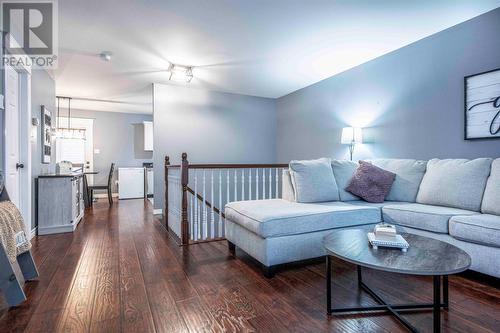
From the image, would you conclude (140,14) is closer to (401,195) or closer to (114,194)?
(401,195)

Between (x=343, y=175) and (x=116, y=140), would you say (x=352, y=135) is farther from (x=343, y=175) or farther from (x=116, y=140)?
(x=116, y=140)

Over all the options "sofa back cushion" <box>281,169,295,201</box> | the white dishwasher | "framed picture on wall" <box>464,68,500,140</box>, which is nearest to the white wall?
"sofa back cushion" <box>281,169,295,201</box>

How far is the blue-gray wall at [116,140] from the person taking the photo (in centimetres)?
712

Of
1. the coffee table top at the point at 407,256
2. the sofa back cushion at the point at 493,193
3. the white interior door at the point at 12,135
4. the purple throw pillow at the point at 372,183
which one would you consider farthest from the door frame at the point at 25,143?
the sofa back cushion at the point at 493,193

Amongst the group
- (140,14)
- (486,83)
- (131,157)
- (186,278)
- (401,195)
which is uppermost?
(140,14)

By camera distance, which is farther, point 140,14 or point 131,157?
point 131,157

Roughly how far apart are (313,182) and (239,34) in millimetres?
1893

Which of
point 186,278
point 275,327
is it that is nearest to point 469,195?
point 275,327

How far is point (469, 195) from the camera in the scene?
2.37 metres

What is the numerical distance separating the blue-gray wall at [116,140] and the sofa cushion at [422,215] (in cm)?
683

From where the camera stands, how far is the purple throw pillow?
2.92 metres

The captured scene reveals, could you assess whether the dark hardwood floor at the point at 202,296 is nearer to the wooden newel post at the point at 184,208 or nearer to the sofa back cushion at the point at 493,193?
the wooden newel post at the point at 184,208

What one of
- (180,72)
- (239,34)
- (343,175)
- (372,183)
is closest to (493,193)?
(372,183)

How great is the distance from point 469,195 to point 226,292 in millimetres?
2339
